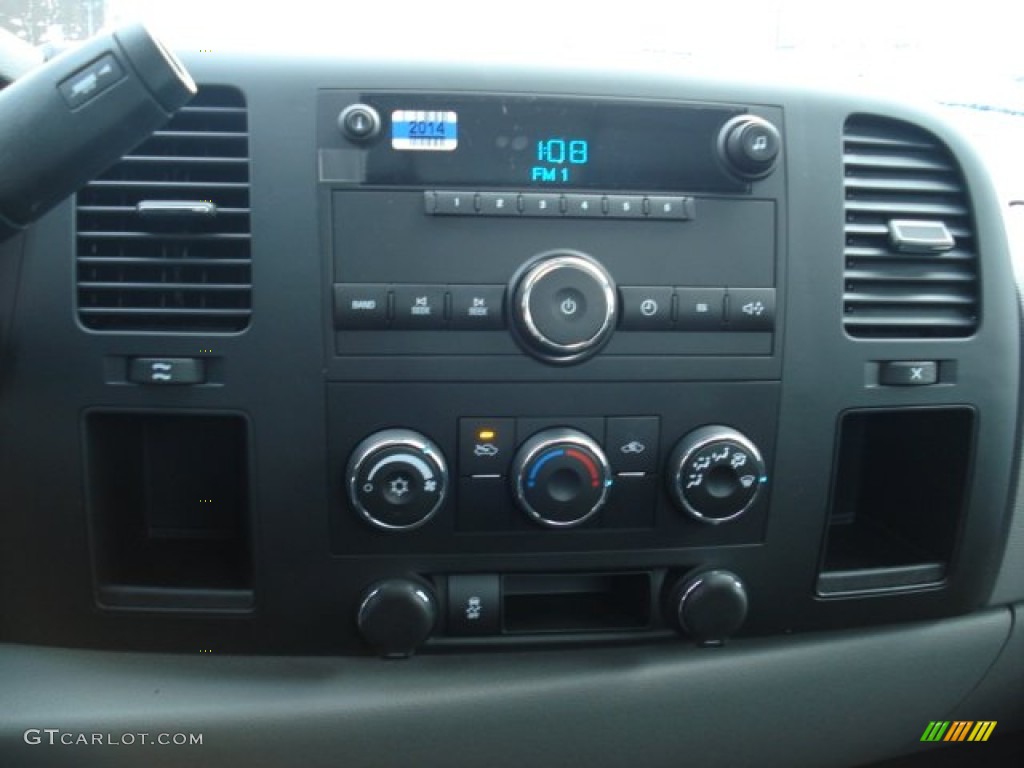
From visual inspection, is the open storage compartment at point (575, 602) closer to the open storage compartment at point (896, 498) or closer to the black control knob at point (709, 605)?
the black control knob at point (709, 605)

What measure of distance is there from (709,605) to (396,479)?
0.41 metres

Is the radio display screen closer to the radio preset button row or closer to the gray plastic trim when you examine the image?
the radio preset button row

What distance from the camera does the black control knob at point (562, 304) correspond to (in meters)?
1.01

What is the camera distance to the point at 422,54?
1.02 metres

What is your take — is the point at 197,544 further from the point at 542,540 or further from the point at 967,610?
the point at 967,610

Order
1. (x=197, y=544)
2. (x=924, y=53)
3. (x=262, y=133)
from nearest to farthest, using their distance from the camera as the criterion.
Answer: (x=262, y=133) < (x=197, y=544) < (x=924, y=53)

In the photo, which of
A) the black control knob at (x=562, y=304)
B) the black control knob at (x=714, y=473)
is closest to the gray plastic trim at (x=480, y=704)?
the black control knob at (x=714, y=473)

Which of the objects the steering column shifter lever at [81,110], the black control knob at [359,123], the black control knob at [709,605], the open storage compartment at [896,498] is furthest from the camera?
the open storage compartment at [896,498]

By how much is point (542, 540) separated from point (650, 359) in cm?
25

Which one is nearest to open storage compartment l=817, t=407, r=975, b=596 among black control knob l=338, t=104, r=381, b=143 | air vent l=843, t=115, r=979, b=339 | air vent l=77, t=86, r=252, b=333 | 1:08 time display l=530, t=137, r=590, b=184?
air vent l=843, t=115, r=979, b=339

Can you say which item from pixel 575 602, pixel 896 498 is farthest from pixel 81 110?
pixel 896 498

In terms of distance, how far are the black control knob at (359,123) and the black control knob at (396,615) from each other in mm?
516

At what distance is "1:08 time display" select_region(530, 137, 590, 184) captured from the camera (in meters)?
1.03

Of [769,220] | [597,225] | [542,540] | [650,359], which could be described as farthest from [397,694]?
[769,220]
